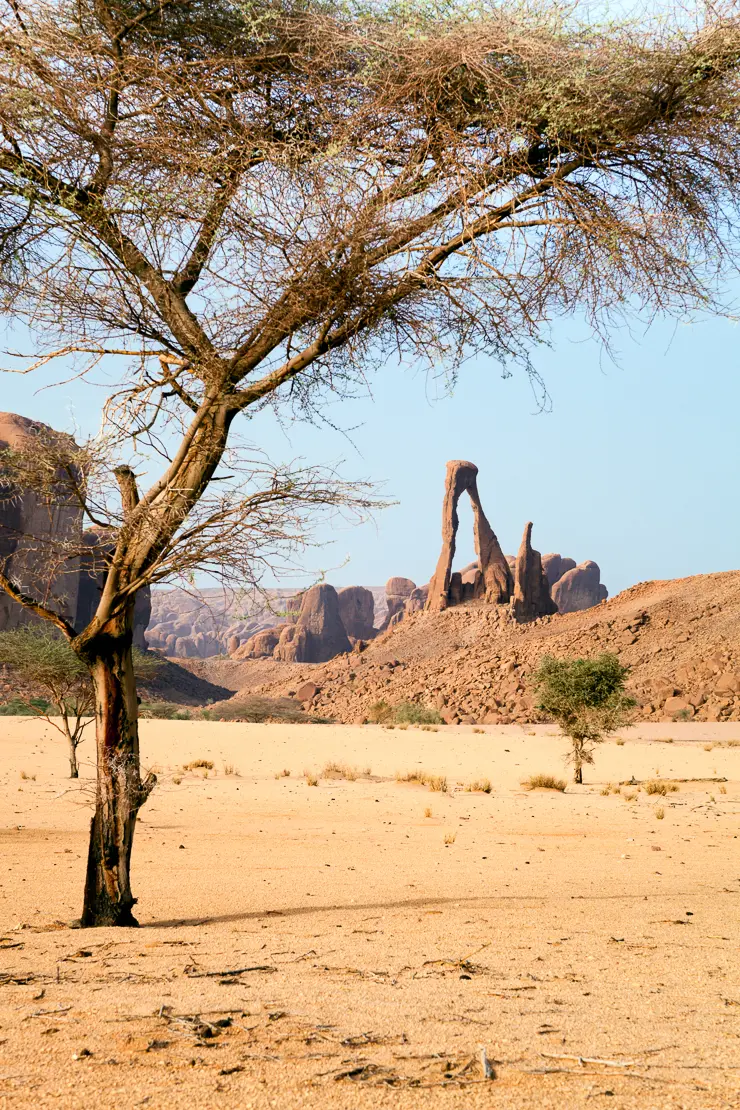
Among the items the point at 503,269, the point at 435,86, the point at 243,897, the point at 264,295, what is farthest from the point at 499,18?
the point at 243,897

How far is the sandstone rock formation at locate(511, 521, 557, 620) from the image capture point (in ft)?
260

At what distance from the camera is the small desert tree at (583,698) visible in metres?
20.9

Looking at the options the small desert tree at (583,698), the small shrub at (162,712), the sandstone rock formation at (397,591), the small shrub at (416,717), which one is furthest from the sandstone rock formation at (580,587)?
the small desert tree at (583,698)

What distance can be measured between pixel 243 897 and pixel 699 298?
242 inches

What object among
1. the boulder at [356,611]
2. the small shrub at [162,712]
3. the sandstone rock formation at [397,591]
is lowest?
the small shrub at [162,712]

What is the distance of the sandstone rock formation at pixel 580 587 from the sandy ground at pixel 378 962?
11697cm

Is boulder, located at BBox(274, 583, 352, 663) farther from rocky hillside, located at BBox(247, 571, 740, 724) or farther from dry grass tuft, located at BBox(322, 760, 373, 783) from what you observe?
dry grass tuft, located at BBox(322, 760, 373, 783)

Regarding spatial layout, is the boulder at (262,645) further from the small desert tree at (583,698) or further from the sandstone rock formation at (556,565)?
the small desert tree at (583,698)

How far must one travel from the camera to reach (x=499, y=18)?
5.53 m

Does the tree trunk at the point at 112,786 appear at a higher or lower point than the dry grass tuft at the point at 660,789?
higher

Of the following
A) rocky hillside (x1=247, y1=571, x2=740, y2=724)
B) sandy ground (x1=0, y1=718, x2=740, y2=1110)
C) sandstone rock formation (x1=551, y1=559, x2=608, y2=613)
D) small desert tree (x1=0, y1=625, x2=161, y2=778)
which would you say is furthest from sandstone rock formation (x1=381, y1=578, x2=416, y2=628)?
sandy ground (x1=0, y1=718, x2=740, y2=1110)

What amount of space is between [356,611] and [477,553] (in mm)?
50947

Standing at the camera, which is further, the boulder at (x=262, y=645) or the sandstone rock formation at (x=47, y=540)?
the boulder at (x=262, y=645)

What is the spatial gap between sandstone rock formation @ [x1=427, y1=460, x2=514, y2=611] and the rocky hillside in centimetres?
262
